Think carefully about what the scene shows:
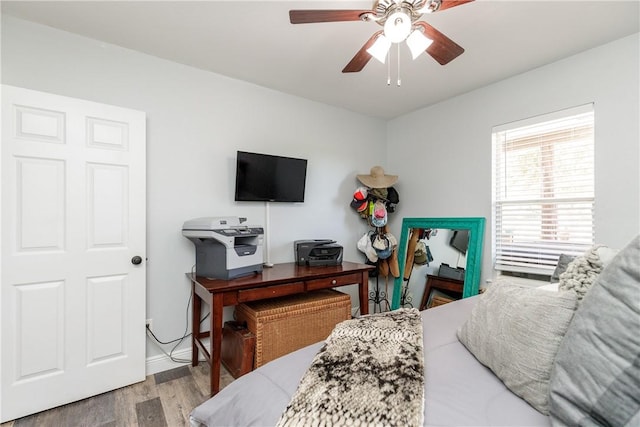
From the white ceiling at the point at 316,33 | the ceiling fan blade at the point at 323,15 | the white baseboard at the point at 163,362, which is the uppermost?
the white ceiling at the point at 316,33

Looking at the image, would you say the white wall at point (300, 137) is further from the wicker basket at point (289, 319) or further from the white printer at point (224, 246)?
the wicker basket at point (289, 319)

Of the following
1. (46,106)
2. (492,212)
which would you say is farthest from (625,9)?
(46,106)

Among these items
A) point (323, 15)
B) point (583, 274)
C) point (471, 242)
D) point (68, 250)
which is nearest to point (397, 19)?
point (323, 15)

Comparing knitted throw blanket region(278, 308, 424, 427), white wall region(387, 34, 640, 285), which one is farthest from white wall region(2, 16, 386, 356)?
knitted throw blanket region(278, 308, 424, 427)

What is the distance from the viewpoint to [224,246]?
82.3 inches

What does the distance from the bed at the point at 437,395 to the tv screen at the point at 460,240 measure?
1928 mm

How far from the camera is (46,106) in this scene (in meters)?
1.86

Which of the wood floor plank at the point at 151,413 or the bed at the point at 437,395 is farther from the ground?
the bed at the point at 437,395

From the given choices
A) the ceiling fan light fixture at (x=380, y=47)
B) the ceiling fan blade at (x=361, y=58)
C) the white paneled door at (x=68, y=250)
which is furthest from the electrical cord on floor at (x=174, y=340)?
the ceiling fan light fixture at (x=380, y=47)

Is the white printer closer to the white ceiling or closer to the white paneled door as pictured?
the white paneled door

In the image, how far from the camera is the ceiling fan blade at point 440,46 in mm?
1514

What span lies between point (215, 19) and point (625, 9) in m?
2.50

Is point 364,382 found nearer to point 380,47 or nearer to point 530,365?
point 530,365

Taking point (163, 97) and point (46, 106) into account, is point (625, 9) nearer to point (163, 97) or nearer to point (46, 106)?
point (163, 97)
